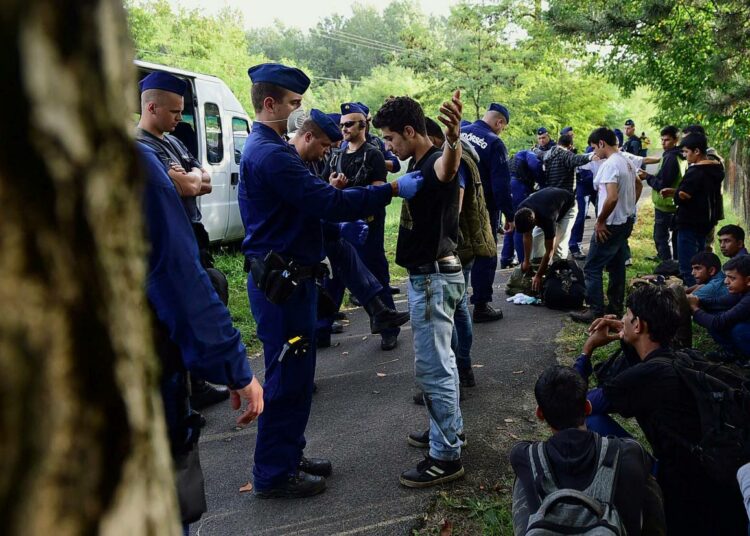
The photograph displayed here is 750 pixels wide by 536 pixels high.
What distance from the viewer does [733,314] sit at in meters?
4.28

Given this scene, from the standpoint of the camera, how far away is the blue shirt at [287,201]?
123 inches

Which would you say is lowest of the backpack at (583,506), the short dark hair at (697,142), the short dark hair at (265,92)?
the backpack at (583,506)

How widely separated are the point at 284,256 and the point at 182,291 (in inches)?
53.0

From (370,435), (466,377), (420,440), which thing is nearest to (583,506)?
(420,440)

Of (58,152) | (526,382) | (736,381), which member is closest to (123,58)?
(58,152)

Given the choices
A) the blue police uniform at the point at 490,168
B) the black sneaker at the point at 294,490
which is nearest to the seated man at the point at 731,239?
the blue police uniform at the point at 490,168

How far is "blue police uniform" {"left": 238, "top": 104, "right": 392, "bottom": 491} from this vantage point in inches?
126

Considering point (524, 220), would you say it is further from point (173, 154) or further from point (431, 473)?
point (173, 154)

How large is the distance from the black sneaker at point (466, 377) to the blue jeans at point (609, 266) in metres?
2.13

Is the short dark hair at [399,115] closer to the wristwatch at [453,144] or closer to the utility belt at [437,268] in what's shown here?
the wristwatch at [453,144]

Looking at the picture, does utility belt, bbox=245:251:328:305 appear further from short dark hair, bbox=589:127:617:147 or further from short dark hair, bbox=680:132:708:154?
short dark hair, bbox=680:132:708:154

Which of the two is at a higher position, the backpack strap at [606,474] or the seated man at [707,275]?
the seated man at [707,275]

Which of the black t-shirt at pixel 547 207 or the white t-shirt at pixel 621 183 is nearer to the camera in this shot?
the white t-shirt at pixel 621 183

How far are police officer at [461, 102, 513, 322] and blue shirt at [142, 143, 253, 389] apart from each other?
4607 mm
